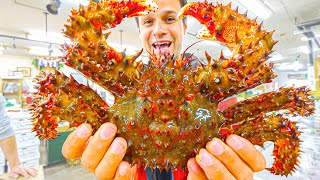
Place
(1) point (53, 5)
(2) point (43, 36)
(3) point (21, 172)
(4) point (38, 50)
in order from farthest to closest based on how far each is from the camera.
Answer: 1. (4) point (38, 50)
2. (2) point (43, 36)
3. (1) point (53, 5)
4. (3) point (21, 172)

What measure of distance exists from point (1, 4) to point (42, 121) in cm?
646

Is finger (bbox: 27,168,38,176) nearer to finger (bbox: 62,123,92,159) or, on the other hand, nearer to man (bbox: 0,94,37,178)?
man (bbox: 0,94,37,178)

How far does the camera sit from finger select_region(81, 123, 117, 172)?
0.89 metres

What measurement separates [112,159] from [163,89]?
1.20 ft

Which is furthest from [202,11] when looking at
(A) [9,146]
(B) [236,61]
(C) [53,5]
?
(C) [53,5]

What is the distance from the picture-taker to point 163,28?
5.06 feet

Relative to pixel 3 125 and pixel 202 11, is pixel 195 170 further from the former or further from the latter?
pixel 3 125

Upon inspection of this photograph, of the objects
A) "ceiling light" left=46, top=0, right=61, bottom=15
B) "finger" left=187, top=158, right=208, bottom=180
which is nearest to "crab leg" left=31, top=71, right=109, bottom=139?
"finger" left=187, top=158, right=208, bottom=180

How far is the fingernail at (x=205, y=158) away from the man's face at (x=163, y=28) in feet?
2.75

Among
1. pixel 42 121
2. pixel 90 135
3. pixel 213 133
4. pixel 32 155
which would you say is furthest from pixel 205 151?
pixel 32 155

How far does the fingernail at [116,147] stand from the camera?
35.1 inches

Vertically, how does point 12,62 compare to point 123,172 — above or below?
above

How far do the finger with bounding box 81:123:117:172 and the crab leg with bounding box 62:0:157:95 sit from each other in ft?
0.70

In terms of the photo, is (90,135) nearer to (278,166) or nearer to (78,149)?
(78,149)
